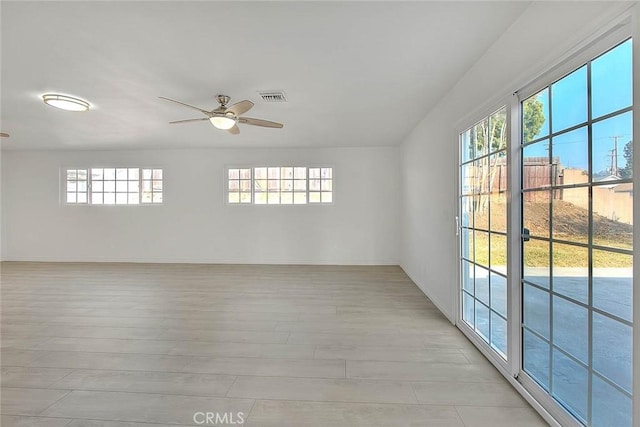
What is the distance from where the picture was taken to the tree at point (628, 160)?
3.84 feet

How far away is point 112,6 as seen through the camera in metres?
1.74

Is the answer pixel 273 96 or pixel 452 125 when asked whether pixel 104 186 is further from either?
pixel 452 125

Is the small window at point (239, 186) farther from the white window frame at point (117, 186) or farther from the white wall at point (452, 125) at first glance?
the white wall at point (452, 125)

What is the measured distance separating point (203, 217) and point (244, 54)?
4529mm

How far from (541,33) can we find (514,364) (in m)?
2.05

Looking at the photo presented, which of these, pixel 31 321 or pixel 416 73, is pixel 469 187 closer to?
pixel 416 73

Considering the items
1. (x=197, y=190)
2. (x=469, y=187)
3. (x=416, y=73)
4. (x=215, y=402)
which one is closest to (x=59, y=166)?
(x=197, y=190)

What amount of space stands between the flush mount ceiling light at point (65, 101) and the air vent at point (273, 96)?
2.07m

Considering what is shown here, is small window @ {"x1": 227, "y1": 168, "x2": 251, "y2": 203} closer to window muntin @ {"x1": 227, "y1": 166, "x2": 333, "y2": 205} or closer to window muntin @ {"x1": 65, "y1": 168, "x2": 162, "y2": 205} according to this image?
window muntin @ {"x1": 227, "y1": 166, "x2": 333, "y2": 205}

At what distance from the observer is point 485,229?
2391 millimetres

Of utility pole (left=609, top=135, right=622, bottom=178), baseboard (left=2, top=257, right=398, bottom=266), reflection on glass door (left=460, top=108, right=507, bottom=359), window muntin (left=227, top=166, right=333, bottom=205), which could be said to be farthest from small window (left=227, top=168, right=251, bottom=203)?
utility pole (left=609, top=135, right=622, bottom=178)

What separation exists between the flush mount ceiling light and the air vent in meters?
2.07

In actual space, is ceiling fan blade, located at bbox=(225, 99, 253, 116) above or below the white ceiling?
below

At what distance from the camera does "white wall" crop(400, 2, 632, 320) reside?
1.47 metres
